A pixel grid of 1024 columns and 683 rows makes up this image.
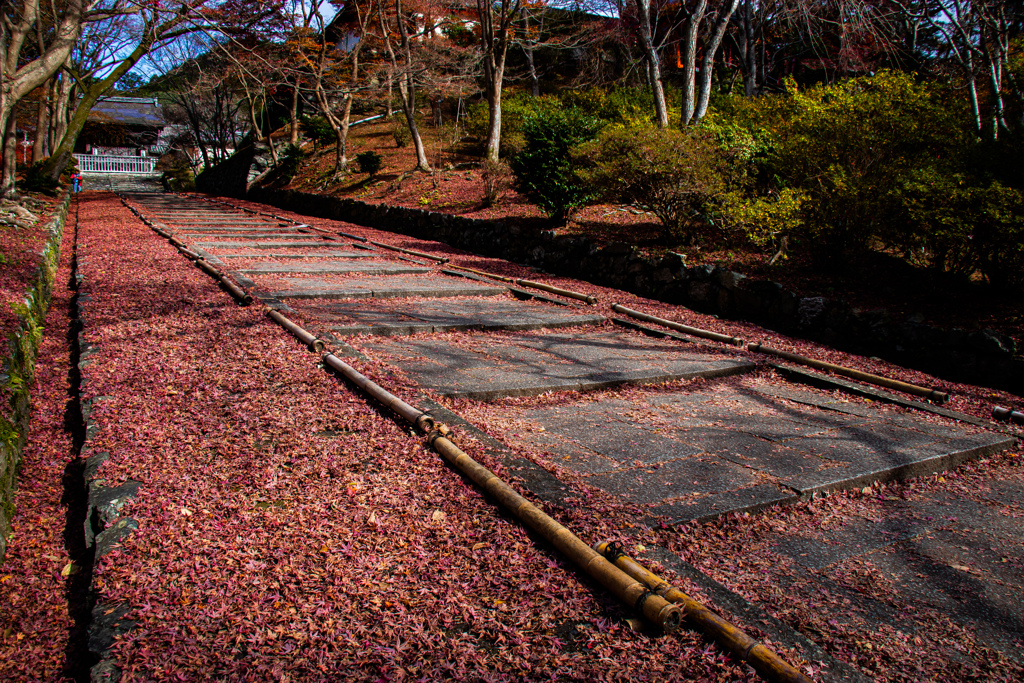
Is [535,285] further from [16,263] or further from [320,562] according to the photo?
[320,562]

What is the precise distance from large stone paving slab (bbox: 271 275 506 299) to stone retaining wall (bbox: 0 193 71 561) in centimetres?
210

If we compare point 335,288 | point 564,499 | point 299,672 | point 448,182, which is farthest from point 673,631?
point 448,182

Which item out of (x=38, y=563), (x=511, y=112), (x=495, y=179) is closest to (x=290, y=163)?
(x=511, y=112)

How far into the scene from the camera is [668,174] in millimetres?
8992

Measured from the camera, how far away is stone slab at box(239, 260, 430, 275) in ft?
28.1

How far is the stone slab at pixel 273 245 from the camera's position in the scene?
35.4 ft

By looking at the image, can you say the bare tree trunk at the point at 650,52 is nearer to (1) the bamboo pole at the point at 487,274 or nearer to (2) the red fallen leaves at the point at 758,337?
(2) the red fallen leaves at the point at 758,337

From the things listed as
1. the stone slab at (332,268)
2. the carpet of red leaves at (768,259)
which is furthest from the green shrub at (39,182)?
the stone slab at (332,268)

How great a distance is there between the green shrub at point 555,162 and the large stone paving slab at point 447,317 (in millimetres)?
4165

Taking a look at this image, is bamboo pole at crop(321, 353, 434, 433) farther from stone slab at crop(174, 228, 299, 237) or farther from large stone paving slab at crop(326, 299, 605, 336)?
stone slab at crop(174, 228, 299, 237)

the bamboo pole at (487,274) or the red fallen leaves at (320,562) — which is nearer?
the red fallen leaves at (320,562)

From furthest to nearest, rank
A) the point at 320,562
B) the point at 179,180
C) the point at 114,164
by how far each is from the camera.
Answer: the point at 114,164 < the point at 179,180 < the point at 320,562

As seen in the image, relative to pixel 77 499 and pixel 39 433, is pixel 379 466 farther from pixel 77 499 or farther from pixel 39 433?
pixel 39 433

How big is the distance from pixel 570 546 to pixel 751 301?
6.04 metres
